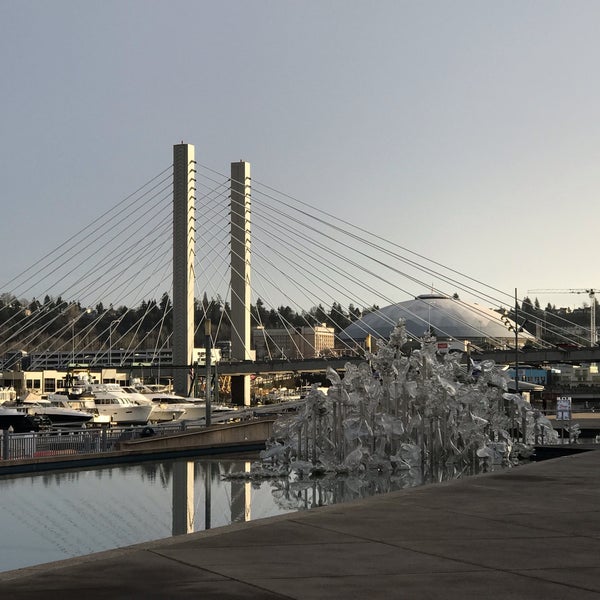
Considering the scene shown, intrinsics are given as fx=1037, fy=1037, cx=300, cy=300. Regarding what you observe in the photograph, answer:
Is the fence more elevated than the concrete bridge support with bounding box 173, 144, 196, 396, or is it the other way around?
the concrete bridge support with bounding box 173, 144, 196, 396

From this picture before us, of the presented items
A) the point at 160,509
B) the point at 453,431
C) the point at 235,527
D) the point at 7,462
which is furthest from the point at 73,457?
the point at 235,527

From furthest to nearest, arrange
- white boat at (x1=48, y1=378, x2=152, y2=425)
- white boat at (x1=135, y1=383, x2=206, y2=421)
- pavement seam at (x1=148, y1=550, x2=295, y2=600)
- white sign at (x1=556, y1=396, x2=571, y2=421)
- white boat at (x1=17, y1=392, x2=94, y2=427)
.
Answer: white boat at (x1=135, y1=383, x2=206, y2=421), white boat at (x1=48, y1=378, x2=152, y2=425), white boat at (x1=17, y1=392, x2=94, y2=427), white sign at (x1=556, y1=396, x2=571, y2=421), pavement seam at (x1=148, y1=550, x2=295, y2=600)

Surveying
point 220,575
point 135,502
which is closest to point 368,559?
point 220,575

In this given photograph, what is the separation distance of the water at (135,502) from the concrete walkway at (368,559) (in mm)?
5178

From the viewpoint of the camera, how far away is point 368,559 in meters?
10.1

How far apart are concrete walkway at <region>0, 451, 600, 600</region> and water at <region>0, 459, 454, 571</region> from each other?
5178mm

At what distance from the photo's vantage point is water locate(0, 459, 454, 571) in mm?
17281

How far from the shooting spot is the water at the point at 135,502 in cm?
1728

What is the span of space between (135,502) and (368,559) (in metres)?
12.7

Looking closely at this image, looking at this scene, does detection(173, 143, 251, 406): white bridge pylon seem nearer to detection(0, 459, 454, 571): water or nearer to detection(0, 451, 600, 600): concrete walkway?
detection(0, 459, 454, 571): water

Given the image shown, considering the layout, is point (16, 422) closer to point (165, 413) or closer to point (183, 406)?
point (165, 413)

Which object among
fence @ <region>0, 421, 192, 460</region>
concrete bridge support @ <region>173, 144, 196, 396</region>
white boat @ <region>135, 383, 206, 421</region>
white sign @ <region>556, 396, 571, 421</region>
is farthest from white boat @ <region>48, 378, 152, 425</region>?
white sign @ <region>556, 396, 571, 421</region>

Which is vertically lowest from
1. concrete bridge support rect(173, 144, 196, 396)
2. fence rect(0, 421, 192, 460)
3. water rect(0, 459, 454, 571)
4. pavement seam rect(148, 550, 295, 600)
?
water rect(0, 459, 454, 571)

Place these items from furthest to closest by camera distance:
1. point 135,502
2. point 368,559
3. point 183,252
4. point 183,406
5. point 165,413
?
point 183,252, point 183,406, point 165,413, point 135,502, point 368,559
